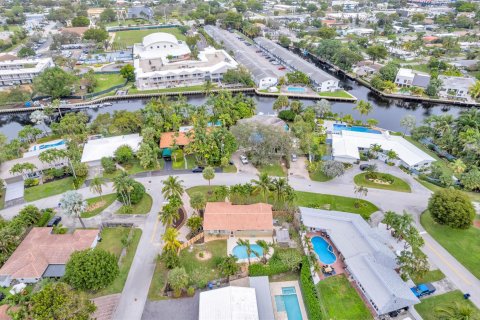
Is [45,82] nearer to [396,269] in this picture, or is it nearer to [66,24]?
[396,269]

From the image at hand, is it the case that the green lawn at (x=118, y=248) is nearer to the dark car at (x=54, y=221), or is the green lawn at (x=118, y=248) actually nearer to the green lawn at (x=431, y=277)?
the dark car at (x=54, y=221)

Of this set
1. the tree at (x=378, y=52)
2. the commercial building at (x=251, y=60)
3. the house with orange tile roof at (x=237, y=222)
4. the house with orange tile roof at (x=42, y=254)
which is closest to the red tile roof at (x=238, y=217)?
the house with orange tile roof at (x=237, y=222)

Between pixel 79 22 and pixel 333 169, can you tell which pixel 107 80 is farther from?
pixel 79 22

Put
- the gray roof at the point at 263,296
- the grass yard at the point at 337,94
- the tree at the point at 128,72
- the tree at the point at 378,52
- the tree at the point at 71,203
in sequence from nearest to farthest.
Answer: the gray roof at the point at 263,296, the tree at the point at 71,203, the grass yard at the point at 337,94, the tree at the point at 128,72, the tree at the point at 378,52

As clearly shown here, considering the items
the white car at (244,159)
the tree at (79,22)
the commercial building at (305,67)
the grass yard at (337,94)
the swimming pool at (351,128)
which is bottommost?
the white car at (244,159)

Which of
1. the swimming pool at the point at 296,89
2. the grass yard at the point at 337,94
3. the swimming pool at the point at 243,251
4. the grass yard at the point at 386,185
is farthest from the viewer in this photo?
the swimming pool at the point at 296,89

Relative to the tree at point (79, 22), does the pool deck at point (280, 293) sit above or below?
below

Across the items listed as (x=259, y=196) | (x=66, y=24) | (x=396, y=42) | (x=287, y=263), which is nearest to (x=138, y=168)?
(x=259, y=196)

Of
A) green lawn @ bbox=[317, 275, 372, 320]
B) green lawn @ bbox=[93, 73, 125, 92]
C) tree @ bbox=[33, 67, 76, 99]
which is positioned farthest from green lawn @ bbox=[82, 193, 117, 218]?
green lawn @ bbox=[93, 73, 125, 92]
